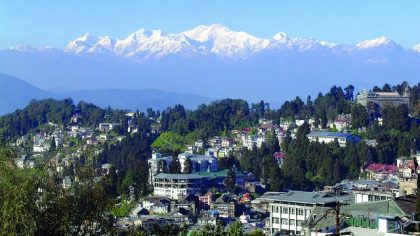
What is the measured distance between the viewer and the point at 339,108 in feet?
200

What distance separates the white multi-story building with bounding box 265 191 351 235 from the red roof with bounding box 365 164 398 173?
17.0 metres

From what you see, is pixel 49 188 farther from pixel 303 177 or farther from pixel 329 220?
pixel 303 177

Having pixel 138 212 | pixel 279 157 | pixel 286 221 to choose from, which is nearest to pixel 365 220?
pixel 286 221

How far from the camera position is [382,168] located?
48.6 meters

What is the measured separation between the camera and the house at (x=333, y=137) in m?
53.9

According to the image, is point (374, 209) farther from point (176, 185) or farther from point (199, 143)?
point (199, 143)

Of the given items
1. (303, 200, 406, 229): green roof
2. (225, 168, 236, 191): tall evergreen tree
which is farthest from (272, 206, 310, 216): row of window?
(225, 168, 236, 191): tall evergreen tree

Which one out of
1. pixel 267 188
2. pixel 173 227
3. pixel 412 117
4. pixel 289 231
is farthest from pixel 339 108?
pixel 173 227

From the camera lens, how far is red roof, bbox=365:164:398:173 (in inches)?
1888

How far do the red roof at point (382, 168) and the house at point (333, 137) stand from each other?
387cm

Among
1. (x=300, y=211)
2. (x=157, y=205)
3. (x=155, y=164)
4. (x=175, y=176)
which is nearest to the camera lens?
(x=300, y=211)

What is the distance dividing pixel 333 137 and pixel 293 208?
25019mm

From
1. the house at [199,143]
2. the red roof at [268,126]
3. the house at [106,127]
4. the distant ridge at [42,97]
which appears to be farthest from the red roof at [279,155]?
the distant ridge at [42,97]

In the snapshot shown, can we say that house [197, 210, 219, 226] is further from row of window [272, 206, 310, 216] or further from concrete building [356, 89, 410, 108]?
concrete building [356, 89, 410, 108]
